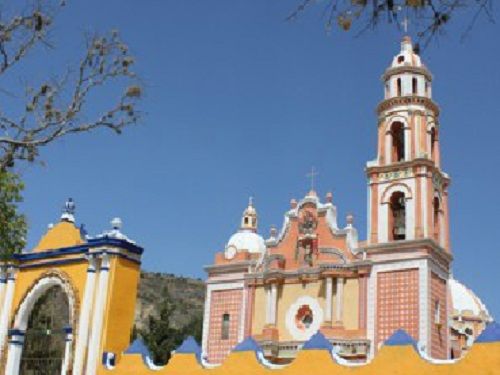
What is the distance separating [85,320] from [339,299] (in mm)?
7830

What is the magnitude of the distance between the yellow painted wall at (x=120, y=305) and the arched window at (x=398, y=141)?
9.52 m

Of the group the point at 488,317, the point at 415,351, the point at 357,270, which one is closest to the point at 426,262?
the point at 357,270

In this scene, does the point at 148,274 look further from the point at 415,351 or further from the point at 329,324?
the point at 415,351

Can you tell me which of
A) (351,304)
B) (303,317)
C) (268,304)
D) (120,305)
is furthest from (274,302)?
(120,305)

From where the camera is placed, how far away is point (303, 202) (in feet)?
76.7

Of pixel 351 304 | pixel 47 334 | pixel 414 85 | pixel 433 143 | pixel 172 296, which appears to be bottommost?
pixel 47 334

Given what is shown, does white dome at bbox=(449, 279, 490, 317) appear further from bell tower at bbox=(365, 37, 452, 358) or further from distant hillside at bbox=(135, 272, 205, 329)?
distant hillside at bbox=(135, 272, 205, 329)

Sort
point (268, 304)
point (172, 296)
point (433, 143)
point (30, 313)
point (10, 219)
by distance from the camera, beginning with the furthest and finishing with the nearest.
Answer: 1. point (172, 296)
2. point (433, 143)
3. point (268, 304)
4. point (30, 313)
5. point (10, 219)

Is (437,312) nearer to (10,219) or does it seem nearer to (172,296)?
(10,219)

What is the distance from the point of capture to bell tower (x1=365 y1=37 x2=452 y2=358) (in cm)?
2006

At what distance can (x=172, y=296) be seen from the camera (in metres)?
58.3

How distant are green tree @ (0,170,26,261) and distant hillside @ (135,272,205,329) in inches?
1636

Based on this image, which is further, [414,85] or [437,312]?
[414,85]

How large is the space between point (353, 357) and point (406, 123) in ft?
23.7
